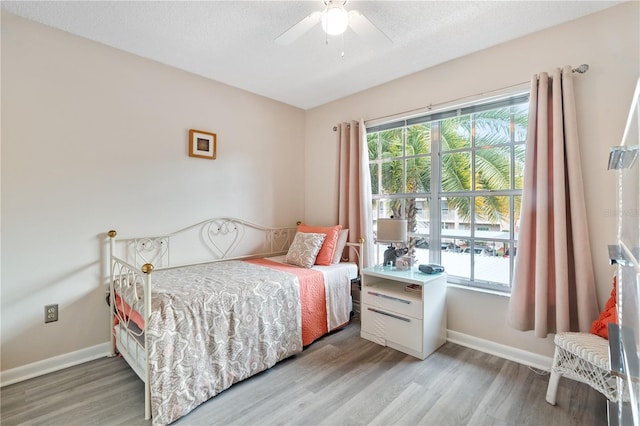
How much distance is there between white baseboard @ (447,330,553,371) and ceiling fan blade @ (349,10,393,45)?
2395 millimetres

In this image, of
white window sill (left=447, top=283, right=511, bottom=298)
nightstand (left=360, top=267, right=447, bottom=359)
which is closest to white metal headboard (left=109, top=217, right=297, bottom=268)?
nightstand (left=360, top=267, right=447, bottom=359)

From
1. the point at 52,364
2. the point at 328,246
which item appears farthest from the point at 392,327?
the point at 52,364

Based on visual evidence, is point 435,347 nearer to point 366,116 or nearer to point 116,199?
point 366,116

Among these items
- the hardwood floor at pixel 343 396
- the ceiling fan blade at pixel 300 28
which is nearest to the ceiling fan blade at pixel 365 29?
the ceiling fan blade at pixel 300 28

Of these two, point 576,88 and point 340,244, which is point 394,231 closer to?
point 340,244

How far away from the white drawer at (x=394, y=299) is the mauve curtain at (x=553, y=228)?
673mm

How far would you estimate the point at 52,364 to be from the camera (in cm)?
212

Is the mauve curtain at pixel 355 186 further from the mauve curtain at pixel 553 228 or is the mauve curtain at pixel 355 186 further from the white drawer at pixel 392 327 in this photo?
the mauve curtain at pixel 553 228

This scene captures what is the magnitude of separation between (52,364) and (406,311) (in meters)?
2.64

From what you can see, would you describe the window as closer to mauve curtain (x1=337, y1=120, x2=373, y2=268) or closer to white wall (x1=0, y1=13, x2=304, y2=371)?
mauve curtain (x1=337, y1=120, x2=373, y2=268)

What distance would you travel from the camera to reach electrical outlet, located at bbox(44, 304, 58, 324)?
211cm

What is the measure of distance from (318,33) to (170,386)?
2505mm

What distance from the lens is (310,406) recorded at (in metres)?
1.77

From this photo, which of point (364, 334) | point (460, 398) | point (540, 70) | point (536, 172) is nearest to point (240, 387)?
point (364, 334)
